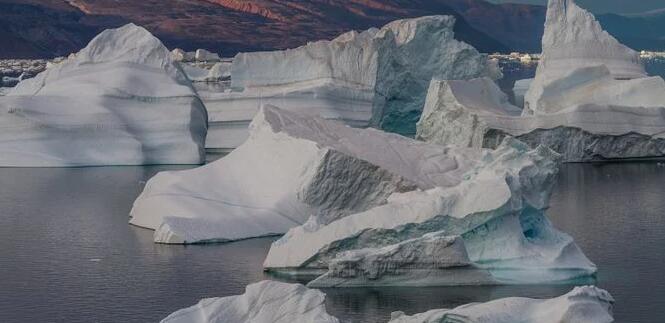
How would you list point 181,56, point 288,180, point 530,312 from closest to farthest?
point 530,312 < point 288,180 < point 181,56

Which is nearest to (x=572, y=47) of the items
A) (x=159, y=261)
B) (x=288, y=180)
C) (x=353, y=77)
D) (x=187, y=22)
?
(x=353, y=77)

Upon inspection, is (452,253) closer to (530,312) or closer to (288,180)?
(530,312)

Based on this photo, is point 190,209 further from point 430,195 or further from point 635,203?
point 635,203

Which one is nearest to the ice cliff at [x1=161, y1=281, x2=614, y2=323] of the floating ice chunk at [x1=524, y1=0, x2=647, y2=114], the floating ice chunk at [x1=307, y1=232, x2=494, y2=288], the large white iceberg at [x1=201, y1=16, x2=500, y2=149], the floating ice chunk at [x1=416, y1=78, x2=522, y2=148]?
the floating ice chunk at [x1=307, y1=232, x2=494, y2=288]

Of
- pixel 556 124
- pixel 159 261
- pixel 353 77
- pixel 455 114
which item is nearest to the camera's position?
pixel 159 261

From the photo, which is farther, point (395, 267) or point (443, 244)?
point (395, 267)

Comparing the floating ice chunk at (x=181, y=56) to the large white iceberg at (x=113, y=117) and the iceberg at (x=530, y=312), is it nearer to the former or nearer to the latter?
the large white iceberg at (x=113, y=117)

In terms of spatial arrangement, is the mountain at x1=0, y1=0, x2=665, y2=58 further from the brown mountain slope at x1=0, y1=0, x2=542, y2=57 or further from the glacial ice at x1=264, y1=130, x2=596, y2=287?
the glacial ice at x1=264, y1=130, x2=596, y2=287
